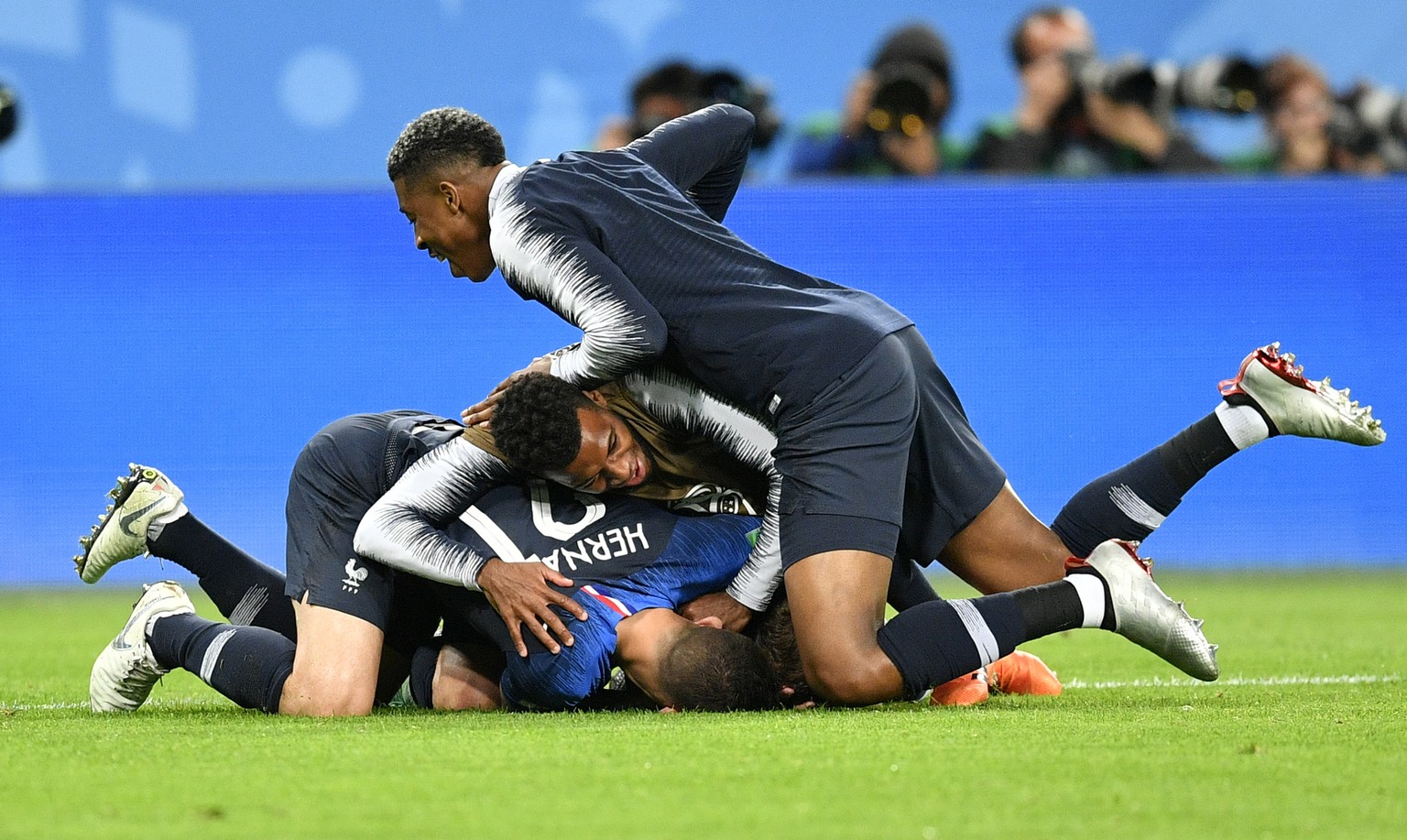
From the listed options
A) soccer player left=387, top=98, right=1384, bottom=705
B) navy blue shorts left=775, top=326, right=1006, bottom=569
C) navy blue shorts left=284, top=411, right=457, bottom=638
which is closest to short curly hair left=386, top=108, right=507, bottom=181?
soccer player left=387, top=98, right=1384, bottom=705

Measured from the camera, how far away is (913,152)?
7.77 metres

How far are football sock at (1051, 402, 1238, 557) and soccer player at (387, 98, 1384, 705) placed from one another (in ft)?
0.55

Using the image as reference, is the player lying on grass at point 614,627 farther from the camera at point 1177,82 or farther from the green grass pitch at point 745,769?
the camera at point 1177,82

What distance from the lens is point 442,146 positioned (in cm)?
343

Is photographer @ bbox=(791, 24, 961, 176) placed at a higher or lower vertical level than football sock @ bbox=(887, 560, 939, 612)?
higher

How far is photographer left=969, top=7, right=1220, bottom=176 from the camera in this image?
7738 millimetres

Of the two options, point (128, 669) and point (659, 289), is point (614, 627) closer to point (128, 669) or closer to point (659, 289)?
point (659, 289)

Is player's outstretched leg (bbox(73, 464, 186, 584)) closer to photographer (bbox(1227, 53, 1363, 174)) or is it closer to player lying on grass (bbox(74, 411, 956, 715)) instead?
player lying on grass (bbox(74, 411, 956, 715))

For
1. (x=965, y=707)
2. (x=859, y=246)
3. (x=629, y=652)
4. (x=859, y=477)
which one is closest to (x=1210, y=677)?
(x=965, y=707)

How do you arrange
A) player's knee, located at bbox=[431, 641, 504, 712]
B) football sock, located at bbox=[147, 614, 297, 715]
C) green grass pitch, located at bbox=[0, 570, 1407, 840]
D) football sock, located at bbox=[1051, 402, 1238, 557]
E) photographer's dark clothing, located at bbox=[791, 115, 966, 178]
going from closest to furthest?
1. green grass pitch, located at bbox=[0, 570, 1407, 840]
2. football sock, located at bbox=[147, 614, 297, 715]
3. player's knee, located at bbox=[431, 641, 504, 712]
4. football sock, located at bbox=[1051, 402, 1238, 557]
5. photographer's dark clothing, located at bbox=[791, 115, 966, 178]

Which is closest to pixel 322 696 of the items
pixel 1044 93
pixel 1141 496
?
pixel 1141 496

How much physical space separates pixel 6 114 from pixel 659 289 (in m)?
5.20

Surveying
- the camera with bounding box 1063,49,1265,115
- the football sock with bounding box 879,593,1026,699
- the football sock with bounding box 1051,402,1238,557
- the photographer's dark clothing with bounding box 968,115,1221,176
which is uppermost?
the camera with bounding box 1063,49,1265,115

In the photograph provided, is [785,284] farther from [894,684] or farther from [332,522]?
[332,522]
